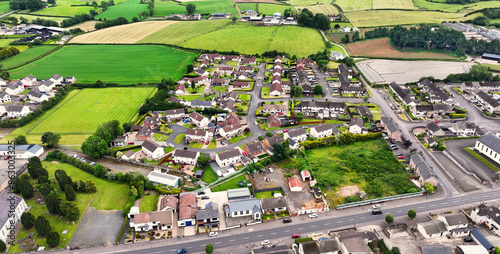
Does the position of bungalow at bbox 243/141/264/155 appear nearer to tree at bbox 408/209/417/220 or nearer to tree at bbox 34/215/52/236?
tree at bbox 408/209/417/220

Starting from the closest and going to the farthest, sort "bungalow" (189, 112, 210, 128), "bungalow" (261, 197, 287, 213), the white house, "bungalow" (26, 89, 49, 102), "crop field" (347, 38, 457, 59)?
1. the white house
2. "bungalow" (261, 197, 287, 213)
3. "bungalow" (189, 112, 210, 128)
4. "bungalow" (26, 89, 49, 102)
5. "crop field" (347, 38, 457, 59)

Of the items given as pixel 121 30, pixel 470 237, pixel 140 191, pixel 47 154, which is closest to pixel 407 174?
pixel 470 237

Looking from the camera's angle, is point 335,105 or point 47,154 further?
point 335,105

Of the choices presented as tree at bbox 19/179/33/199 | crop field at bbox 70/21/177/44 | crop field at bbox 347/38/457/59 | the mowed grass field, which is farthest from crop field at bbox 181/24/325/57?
tree at bbox 19/179/33/199

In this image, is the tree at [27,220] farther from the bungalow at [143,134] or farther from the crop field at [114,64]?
the crop field at [114,64]

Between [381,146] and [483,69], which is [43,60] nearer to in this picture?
[381,146]

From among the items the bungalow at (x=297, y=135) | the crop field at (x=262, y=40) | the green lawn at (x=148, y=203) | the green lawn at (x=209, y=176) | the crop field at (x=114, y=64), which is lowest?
the green lawn at (x=148, y=203)

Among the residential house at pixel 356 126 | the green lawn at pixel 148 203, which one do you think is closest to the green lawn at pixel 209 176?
the green lawn at pixel 148 203
